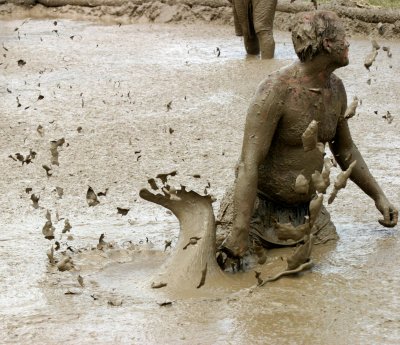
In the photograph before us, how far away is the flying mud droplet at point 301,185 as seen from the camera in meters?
4.47

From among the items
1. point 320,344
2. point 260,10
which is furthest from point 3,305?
point 260,10

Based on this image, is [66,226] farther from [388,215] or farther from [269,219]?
[388,215]

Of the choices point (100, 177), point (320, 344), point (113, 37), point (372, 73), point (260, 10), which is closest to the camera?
point (320, 344)

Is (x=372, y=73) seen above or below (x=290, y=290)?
below

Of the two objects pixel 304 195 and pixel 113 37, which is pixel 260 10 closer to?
pixel 113 37

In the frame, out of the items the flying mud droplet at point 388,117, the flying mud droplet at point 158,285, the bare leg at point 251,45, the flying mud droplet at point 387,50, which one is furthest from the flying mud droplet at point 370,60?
the flying mud droplet at point 158,285

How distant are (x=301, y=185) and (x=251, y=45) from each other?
20.5ft

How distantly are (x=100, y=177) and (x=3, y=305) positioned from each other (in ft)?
Answer: 7.00

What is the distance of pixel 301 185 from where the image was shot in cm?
448

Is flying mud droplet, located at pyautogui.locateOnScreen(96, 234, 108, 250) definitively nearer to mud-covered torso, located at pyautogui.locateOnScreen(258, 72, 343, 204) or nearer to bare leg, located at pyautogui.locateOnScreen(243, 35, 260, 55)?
mud-covered torso, located at pyautogui.locateOnScreen(258, 72, 343, 204)

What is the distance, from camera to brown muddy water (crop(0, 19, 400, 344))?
156 inches

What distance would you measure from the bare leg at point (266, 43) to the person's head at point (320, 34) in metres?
5.86

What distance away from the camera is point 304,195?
4.71m

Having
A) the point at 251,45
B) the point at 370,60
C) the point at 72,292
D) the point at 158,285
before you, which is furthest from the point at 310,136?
the point at 251,45
